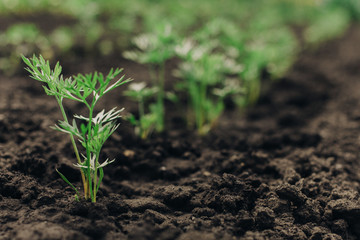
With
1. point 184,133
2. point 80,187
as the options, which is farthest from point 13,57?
point 80,187

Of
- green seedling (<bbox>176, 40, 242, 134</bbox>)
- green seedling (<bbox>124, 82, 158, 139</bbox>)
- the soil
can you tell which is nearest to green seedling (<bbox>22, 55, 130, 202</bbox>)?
the soil

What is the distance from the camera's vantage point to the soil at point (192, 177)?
5.91 feet

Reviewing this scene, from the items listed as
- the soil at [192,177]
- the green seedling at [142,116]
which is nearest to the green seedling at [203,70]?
the soil at [192,177]

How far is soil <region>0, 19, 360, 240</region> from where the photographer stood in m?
1.80

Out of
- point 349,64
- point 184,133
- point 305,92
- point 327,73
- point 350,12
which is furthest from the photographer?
point 350,12

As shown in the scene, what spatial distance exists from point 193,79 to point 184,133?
486 mm

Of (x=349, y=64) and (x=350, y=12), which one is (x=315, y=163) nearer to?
(x=349, y=64)

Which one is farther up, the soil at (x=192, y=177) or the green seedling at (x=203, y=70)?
the green seedling at (x=203, y=70)

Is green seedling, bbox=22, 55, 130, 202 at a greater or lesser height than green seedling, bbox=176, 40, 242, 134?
lesser

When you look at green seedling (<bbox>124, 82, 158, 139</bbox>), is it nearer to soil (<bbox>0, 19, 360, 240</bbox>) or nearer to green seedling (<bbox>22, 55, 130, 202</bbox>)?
soil (<bbox>0, 19, 360, 240</bbox>)

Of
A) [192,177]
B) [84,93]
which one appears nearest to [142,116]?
[192,177]

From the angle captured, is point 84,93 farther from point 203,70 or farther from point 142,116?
point 203,70

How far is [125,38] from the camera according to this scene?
16.9ft

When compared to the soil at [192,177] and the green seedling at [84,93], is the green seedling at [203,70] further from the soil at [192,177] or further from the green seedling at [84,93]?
the green seedling at [84,93]
